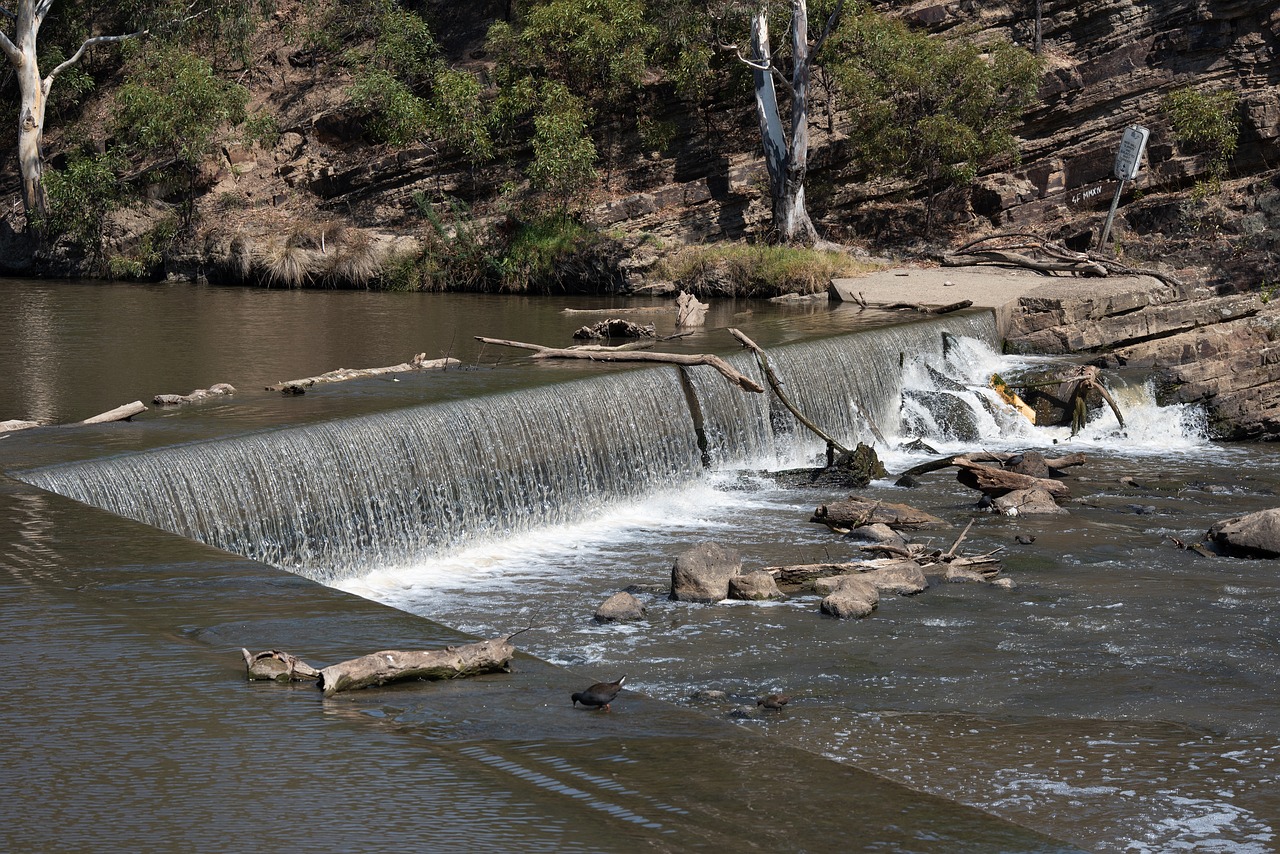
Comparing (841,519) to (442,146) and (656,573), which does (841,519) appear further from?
(442,146)

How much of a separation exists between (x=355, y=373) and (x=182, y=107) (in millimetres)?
17672

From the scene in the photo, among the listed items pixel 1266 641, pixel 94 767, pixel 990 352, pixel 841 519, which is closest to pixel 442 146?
pixel 990 352

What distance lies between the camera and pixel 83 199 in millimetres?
28922

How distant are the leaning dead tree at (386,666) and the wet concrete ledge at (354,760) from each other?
0.06 metres

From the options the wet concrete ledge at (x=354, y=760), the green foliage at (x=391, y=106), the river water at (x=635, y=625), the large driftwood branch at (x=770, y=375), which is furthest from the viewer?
the green foliage at (x=391, y=106)

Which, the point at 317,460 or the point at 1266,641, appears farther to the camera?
the point at 317,460

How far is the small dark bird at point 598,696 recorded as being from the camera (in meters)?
5.85

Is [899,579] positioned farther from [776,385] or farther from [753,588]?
[776,385]

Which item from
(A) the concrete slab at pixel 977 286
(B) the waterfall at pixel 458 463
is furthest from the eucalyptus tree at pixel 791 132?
(B) the waterfall at pixel 458 463

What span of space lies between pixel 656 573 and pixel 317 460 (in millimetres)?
2568

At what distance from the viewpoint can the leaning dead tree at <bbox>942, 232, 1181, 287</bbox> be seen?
20828mm

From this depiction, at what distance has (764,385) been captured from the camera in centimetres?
1484

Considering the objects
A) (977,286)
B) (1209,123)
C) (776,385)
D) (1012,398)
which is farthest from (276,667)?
(1209,123)

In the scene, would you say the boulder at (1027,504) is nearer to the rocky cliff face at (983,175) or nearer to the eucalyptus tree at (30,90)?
the rocky cliff face at (983,175)
